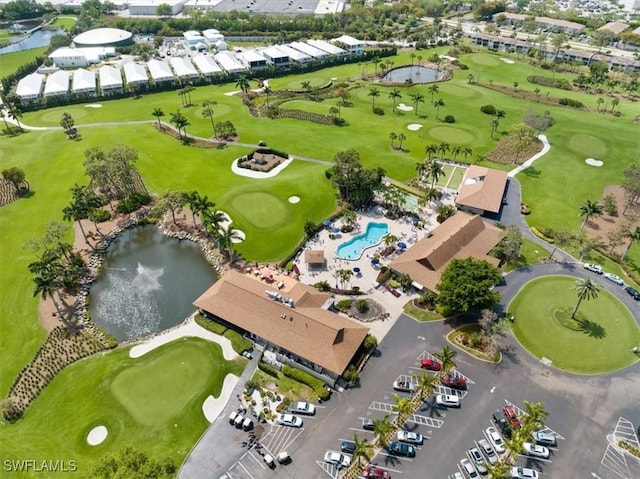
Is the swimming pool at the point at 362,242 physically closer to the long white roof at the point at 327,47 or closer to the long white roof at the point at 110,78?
the long white roof at the point at 110,78

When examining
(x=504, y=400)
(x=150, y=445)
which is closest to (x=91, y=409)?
(x=150, y=445)

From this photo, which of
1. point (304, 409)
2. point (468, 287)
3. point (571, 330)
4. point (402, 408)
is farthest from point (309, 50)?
point (402, 408)

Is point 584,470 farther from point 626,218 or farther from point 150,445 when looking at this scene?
point 626,218

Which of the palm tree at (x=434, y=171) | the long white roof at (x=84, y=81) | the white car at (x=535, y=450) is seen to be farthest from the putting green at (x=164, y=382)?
the long white roof at (x=84, y=81)

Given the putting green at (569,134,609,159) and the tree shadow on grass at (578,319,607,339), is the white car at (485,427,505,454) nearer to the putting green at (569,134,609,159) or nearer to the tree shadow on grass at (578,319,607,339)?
the tree shadow on grass at (578,319,607,339)

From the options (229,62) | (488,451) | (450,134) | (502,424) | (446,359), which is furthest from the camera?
(229,62)

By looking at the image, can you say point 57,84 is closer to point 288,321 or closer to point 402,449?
point 288,321

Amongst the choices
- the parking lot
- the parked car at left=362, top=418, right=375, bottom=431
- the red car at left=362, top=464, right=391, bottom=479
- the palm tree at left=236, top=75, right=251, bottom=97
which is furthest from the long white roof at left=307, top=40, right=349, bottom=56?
the red car at left=362, top=464, right=391, bottom=479
